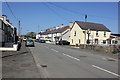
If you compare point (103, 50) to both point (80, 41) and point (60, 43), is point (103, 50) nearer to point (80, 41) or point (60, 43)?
point (80, 41)

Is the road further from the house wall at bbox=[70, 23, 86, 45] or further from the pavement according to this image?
the house wall at bbox=[70, 23, 86, 45]

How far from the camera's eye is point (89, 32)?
49.3m

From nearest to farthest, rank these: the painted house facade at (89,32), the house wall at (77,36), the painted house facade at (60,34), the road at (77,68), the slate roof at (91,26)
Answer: the road at (77,68), the house wall at (77,36), the painted house facade at (89,32), the slate roof at (91,26), the painted house facade at (60,34)

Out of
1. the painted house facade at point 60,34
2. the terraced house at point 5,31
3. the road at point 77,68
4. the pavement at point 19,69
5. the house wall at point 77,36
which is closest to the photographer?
the pavement at point 19,69

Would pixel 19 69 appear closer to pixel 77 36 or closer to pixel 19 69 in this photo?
pixel 19 69

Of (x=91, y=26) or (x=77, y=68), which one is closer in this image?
(x=77, y=68)

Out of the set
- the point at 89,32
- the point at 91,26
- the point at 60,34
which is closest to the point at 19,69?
the point at 89,32

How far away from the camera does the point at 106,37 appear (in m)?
53.2

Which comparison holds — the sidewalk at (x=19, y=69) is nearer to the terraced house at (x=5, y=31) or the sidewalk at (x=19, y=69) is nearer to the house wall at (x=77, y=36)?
the terraced house at (x=5, y=31)

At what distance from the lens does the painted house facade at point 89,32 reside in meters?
49.2

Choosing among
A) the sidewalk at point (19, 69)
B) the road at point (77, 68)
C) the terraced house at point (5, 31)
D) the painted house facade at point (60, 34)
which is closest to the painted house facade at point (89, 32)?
the painted house facade at point (60, 34)

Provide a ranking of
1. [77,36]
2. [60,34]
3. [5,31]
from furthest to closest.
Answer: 1. [60,34]
2. [77,36]
3. [5,31]

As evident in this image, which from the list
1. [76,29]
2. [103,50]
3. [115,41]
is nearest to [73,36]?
[76,29]

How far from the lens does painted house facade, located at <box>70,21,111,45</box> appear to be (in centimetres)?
4925
